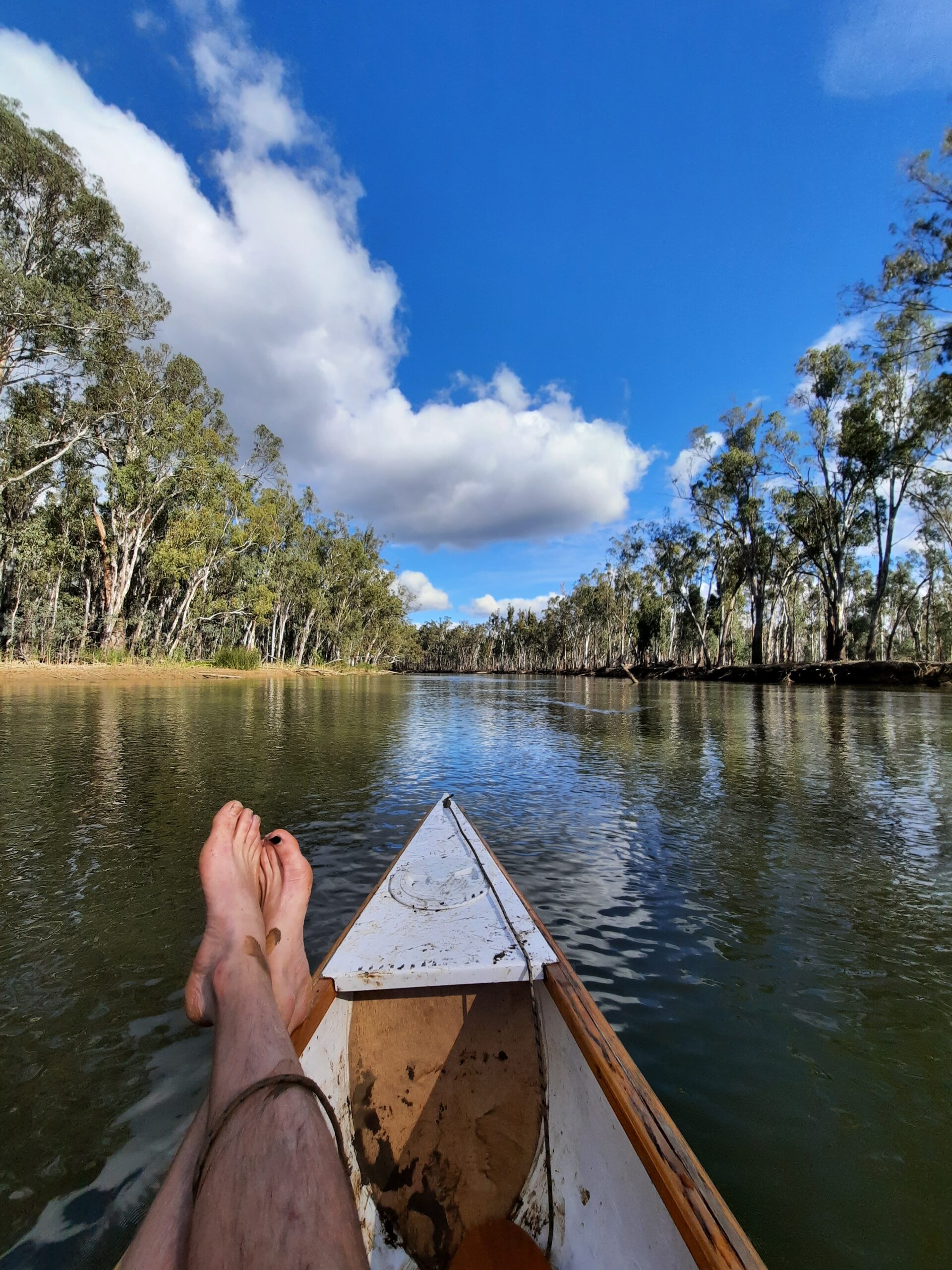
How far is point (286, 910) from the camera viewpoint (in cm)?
238

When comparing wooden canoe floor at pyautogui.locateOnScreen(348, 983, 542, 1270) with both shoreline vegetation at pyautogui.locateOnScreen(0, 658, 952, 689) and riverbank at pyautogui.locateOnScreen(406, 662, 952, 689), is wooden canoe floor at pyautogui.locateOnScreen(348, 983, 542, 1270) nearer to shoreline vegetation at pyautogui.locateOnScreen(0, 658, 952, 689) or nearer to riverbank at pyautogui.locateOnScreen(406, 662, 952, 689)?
shoreline vegetation at pyautogui.locateOnScreen(0, 658, 952, 689)

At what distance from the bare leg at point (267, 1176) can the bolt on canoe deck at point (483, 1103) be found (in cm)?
21

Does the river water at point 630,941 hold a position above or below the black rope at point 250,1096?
below

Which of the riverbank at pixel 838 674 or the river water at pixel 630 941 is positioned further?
the riverbank at pixel 838 674

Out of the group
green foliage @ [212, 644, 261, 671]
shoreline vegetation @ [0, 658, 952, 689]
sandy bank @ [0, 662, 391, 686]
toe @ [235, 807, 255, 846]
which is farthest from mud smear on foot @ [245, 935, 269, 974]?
green foliage @ [212, 644, 261, 671]

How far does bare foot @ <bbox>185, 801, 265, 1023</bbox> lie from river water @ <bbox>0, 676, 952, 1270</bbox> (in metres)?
0.61

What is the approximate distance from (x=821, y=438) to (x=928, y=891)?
3305 centimetres

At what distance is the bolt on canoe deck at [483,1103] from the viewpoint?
139 centimetres

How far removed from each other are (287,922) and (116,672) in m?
25.7

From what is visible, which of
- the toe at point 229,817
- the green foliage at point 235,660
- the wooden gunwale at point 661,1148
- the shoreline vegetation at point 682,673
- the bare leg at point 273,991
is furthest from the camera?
the green foliage at point 235,660

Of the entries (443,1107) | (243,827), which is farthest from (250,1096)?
(243,827)

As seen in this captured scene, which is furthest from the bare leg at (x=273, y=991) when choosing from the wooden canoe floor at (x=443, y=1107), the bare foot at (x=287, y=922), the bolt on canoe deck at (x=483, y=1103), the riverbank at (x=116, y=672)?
the riverbank at (x=116, y=672)

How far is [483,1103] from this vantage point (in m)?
1.98

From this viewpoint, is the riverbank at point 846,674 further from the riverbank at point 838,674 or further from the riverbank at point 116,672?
the riverbank at point 116,672
